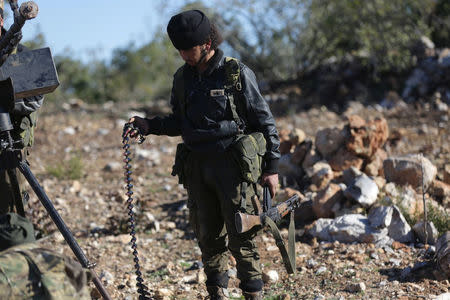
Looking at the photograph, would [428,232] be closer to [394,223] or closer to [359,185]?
[394,223]

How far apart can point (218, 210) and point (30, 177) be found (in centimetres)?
107

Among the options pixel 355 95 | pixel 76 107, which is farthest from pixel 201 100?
pixel 76 107

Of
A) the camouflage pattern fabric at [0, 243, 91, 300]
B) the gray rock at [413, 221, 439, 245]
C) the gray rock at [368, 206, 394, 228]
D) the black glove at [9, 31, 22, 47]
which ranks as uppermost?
the black glove at [9, 31, 22, 47]

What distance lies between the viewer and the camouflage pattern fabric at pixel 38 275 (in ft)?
6.80

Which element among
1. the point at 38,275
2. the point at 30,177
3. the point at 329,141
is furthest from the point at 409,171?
the point at 38,275

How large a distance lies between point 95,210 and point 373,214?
2944mm

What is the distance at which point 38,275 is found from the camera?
2.12m

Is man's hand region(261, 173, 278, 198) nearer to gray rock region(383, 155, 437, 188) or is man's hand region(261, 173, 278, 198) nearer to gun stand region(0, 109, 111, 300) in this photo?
gun stand region(0, 109, 111, 300)

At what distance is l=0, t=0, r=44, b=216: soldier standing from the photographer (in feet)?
11.4

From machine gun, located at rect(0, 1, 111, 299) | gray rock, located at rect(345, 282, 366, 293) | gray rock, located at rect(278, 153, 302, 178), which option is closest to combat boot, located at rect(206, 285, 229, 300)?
gray rock, located at rect(345, 282, 366, 293)

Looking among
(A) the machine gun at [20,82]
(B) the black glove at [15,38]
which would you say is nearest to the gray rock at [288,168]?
(A) the machine gun at [20,82]

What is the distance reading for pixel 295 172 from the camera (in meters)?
6.24

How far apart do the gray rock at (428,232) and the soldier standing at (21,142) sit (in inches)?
116

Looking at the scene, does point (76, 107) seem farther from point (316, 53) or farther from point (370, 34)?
point (370, 34)
